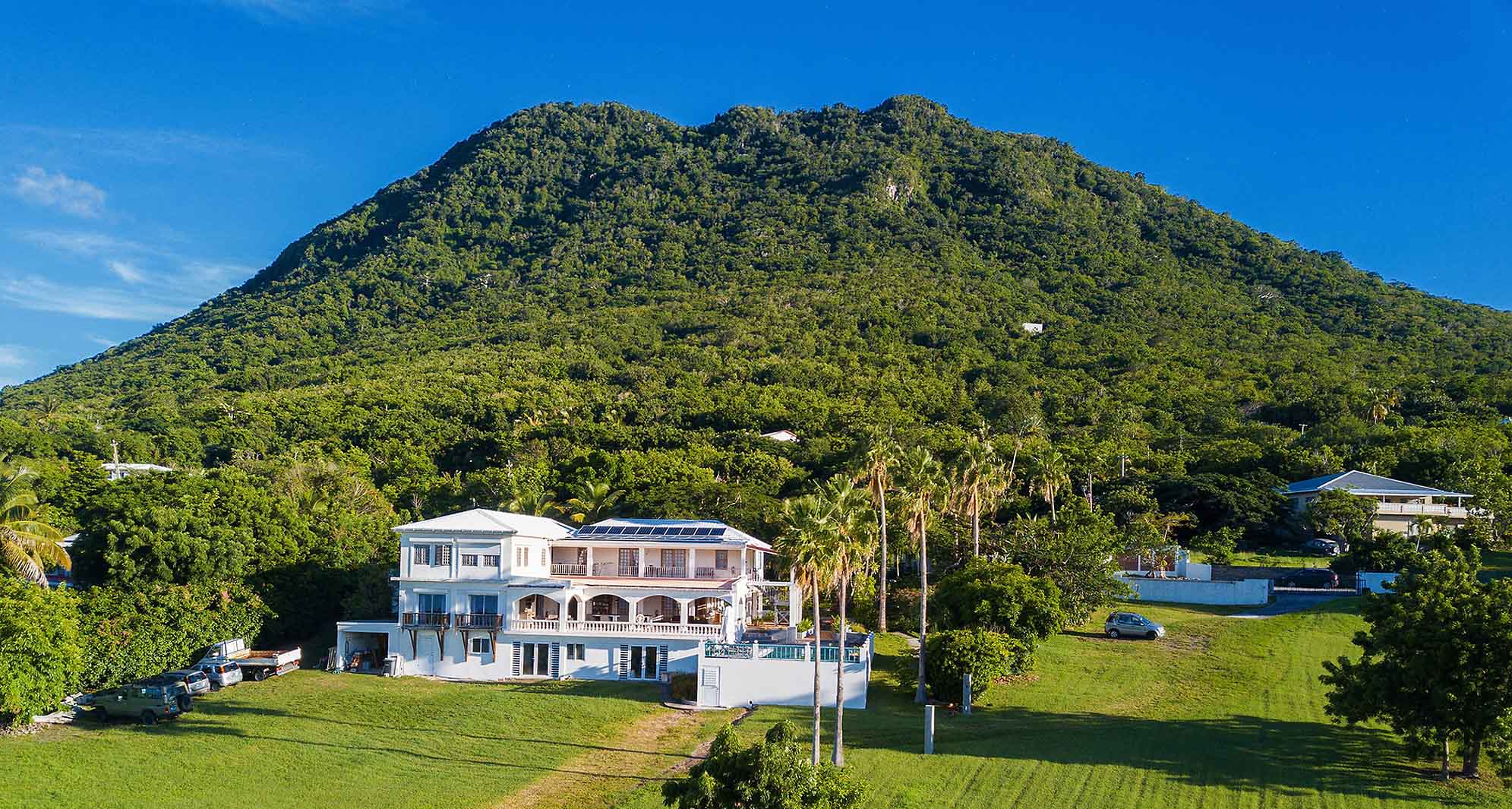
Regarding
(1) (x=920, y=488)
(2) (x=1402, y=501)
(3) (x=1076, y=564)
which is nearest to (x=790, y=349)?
(2) (x=1402, y=501)

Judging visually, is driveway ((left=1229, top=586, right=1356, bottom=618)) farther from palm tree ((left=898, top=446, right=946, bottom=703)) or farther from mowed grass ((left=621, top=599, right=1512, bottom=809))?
palm tree ((left=898, top=446, right=946, bottom=703))

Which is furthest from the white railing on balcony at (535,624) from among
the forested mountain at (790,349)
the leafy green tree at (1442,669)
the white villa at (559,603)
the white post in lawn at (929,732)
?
the leafy green tree at (1442,669)

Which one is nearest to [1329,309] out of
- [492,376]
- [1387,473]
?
[1387,473]

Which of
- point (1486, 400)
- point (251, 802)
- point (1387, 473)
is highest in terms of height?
point (1486, 400)

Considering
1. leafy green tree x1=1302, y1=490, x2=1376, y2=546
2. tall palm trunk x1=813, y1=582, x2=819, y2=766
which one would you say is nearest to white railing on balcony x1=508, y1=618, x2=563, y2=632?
tall palm trunk x1=813, y1=582, x2=819, y2=766

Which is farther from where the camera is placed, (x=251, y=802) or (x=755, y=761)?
(x=251, y=802)

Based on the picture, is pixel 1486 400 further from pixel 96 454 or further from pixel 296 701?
pixel 96 454

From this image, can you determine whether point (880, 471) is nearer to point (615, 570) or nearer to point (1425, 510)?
point (615, 570)
